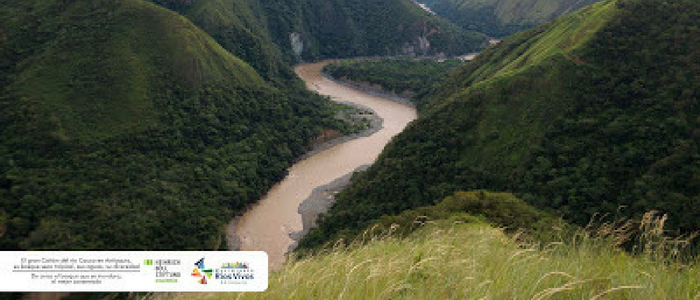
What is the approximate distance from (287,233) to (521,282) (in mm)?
42619

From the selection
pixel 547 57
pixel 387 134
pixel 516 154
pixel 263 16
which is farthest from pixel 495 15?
pixel 516 154

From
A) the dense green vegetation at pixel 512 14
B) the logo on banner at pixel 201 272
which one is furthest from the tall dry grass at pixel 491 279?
the dense green vegetation at pixel 512 14

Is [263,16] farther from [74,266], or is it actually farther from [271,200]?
[74,266]

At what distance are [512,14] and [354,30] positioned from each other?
7325 cm

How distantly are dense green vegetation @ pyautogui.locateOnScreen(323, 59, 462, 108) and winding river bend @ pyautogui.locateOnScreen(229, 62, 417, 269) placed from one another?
538 centimetres

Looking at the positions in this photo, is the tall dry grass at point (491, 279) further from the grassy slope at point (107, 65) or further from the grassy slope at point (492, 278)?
the grassy slope at point (107, 65)

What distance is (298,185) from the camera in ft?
189

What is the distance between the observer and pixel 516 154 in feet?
141

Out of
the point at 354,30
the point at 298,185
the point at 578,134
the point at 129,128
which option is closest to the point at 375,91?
the point at 298,185

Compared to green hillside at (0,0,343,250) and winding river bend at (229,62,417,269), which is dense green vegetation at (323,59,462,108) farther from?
green hillside at (0,0,343,250)

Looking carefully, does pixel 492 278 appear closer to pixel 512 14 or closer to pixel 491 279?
pixel 491 279

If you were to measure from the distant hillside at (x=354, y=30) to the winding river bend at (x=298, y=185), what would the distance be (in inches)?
1819

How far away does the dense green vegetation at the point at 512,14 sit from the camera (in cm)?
16638

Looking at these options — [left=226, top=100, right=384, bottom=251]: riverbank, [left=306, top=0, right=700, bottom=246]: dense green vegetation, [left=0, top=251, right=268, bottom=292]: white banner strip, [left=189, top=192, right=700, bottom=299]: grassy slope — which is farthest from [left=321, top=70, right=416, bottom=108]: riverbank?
[left=0, top=251, right=268, bottom=292]: white banner strip
